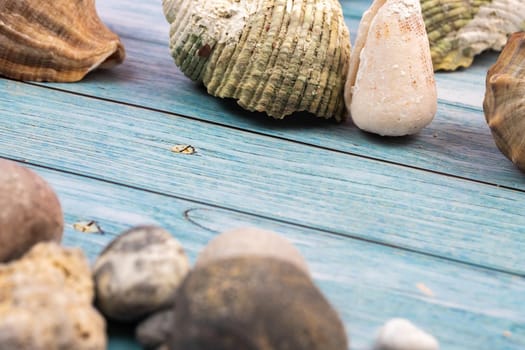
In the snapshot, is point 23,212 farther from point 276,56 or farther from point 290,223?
point 276,56

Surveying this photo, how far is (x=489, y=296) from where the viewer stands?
1042mm

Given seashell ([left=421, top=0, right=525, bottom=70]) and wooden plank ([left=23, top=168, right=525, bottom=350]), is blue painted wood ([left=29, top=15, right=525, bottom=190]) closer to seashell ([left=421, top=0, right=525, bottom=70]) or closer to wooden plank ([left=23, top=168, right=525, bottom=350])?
seashell ([left=421, top=0, right=525, bottom=70])

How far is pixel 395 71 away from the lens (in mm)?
1387

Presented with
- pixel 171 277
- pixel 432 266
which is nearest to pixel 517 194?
pixel 432 266

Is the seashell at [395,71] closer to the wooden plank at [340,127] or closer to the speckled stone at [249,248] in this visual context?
the wooden plank at [340,127]

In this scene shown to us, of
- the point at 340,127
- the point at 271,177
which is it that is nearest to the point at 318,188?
the point at 271,177

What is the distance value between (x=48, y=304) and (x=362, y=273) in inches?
18.1

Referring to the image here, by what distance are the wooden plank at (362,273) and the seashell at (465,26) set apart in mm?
847

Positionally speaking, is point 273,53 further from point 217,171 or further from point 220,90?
point 217,171

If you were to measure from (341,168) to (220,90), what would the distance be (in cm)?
29

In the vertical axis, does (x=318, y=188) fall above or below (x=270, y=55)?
below

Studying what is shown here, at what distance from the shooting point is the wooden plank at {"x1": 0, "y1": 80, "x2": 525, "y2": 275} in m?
1.19

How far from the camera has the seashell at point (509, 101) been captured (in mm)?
1330

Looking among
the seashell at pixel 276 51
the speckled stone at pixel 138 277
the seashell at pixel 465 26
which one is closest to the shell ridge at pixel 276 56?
the seashell at pixel 276 51
